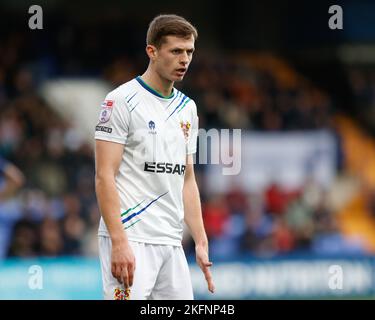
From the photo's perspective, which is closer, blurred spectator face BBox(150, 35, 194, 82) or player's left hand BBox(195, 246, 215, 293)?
blurred spectator face BBox(150, 35, 194, 82)

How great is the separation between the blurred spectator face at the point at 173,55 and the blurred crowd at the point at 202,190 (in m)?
6.48

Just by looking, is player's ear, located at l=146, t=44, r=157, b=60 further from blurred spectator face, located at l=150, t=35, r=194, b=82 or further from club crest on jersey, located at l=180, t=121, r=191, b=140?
club crest on jersey, located at l=180, t=121, r=191, b=140

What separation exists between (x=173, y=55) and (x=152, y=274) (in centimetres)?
128

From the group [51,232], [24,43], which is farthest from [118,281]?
[24,43]

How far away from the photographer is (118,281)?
5.28m

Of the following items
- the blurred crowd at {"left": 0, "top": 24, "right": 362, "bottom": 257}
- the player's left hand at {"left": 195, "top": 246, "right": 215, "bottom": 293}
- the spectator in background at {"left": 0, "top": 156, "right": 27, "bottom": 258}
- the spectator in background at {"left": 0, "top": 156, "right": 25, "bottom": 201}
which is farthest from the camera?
the blurred crowd at {"left": 0, "top": 24, "right": 362, "bottom": 257}

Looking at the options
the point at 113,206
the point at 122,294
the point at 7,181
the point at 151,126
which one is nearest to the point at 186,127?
the point at 151,126

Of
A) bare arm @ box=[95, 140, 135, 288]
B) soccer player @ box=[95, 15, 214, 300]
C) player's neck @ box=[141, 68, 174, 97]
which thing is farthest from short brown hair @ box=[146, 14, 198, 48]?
bare arm @ box=[95, 140, 135, 288]

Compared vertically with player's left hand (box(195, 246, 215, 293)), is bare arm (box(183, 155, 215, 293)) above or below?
above

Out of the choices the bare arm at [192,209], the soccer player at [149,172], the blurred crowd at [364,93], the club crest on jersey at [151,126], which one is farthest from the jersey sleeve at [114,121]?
the blurred crowd at [364,93]

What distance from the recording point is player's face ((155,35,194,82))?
18.1 feet

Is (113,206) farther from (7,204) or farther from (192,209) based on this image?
(7,204)

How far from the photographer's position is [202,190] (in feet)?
49.6

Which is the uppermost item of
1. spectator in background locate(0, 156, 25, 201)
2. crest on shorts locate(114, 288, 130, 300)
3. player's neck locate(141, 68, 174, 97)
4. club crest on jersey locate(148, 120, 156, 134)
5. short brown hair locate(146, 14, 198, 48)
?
short brown hair locate(146, 14, 198, 48)
